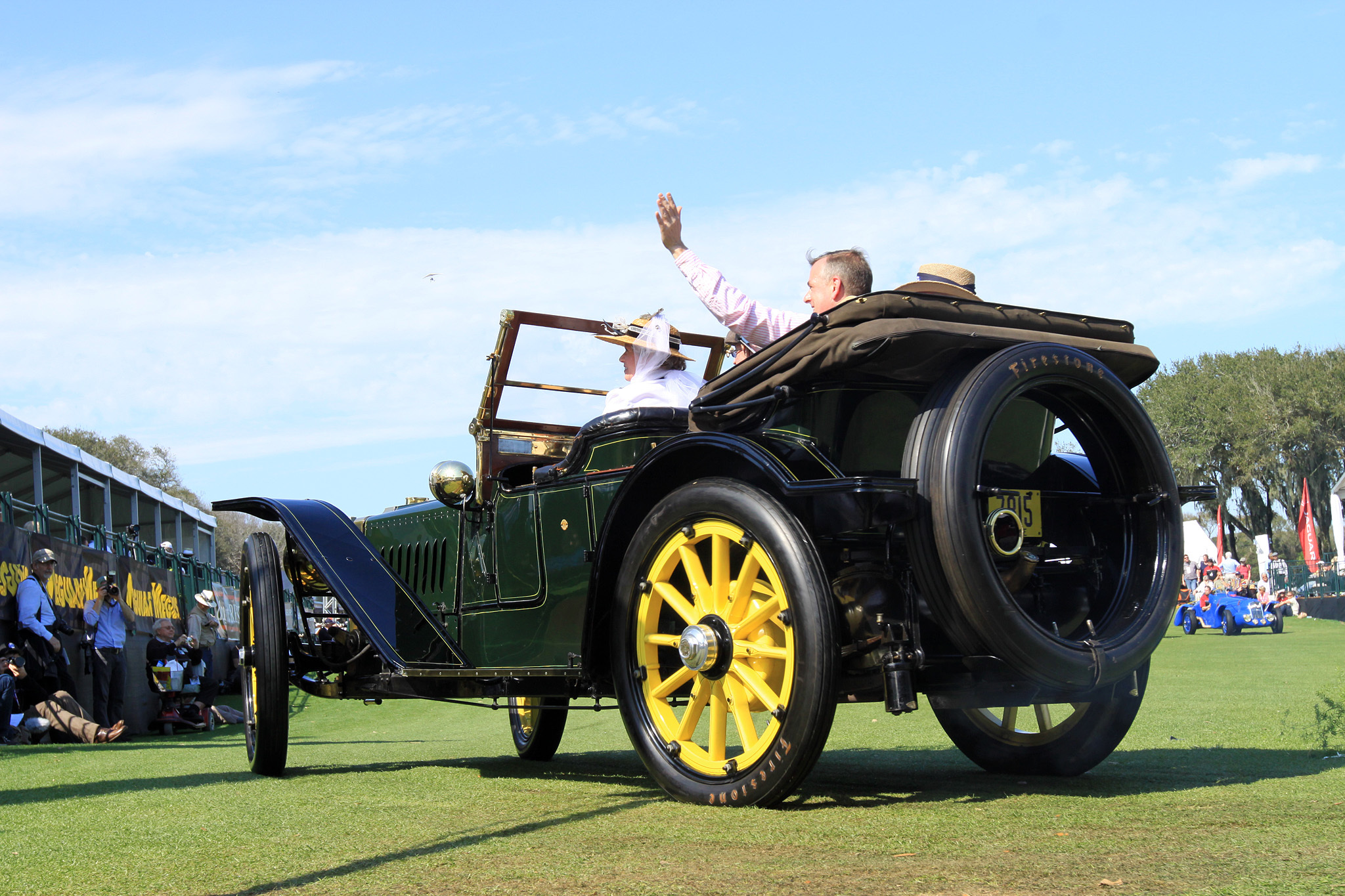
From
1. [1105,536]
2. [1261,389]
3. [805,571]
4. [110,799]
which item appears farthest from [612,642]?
[1261,389]

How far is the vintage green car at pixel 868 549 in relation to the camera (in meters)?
3.44

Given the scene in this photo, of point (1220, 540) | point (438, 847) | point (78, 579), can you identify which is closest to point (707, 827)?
point (438, 847)

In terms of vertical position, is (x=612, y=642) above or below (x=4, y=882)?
above

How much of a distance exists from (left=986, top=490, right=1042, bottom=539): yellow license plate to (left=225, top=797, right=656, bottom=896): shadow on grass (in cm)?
152

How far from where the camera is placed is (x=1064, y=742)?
14.5 ft

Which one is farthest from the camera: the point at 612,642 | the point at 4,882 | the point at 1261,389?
the point at 1261,389

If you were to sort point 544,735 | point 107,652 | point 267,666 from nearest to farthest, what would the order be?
point 267,666, point 544,735, point 107,652

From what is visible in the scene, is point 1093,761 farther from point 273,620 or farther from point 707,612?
point 273,620

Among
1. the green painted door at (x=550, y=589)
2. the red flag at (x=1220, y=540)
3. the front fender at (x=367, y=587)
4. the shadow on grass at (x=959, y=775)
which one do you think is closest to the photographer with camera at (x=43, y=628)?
the front fender at (x=367, y=587)

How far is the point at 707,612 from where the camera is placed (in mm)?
3846

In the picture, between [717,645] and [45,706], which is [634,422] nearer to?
[717,645]

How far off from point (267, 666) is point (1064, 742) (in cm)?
353

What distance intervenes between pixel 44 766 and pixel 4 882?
4.60 metres

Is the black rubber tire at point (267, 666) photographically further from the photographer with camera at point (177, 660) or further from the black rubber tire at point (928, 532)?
the photographer with camera at point (177, 660)
